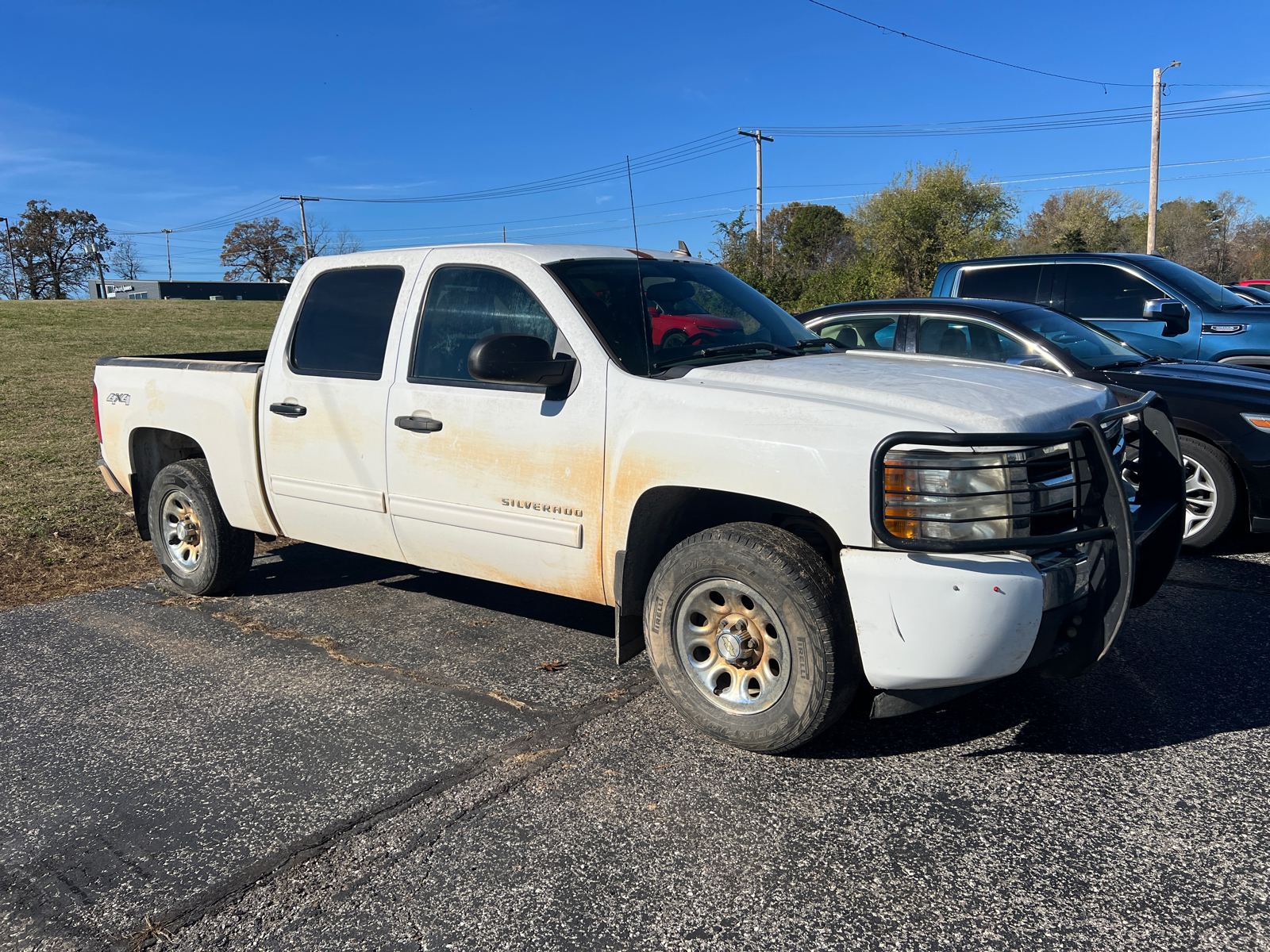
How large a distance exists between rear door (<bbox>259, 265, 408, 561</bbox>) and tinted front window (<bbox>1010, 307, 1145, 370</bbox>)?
4186 millimetres

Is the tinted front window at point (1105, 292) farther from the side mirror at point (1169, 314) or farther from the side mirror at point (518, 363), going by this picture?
the side mirror at point (518, 363)

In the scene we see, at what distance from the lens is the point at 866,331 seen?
23.6 ft

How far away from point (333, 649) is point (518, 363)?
A: 1.92 metres

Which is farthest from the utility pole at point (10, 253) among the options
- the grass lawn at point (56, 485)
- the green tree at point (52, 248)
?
the grass lawn at point (56, 485)

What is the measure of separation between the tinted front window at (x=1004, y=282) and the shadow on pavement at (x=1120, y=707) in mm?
5201

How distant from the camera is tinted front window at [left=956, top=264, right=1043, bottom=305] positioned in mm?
9188

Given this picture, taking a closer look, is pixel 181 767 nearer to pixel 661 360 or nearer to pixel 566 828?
pixel 566 828

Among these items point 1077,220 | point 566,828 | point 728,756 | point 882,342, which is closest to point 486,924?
point 566,828

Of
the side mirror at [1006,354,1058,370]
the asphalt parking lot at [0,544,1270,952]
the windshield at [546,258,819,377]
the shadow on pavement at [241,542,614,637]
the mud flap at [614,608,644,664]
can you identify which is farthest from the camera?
the side mirror at [1006,354,1058,370]

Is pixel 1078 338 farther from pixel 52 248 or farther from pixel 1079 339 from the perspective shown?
pixel 52 248

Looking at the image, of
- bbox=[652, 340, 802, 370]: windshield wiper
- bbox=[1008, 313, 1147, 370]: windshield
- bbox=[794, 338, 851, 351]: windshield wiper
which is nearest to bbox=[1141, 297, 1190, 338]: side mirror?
bbox=[1008, 313, 1147, 370]: windshield

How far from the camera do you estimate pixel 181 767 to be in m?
3.50

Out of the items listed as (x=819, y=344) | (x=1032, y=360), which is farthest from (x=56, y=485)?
(x=1032, y=360)

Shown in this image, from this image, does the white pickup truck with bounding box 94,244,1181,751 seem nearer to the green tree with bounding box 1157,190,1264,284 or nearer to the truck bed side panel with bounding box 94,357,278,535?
the truck bed side panel with bounding box 94,357,278,535
